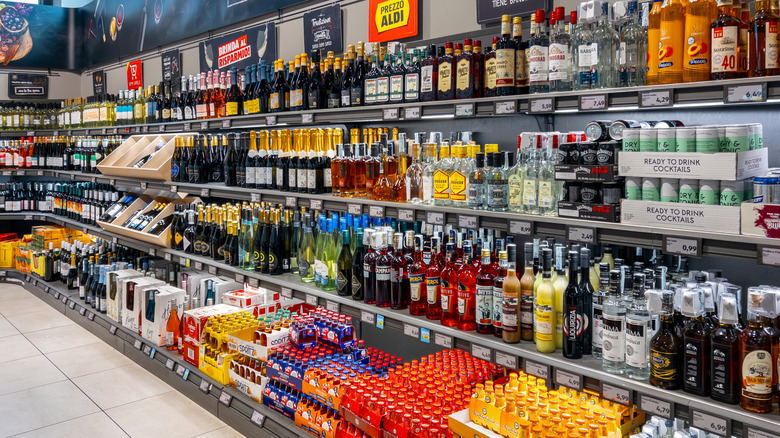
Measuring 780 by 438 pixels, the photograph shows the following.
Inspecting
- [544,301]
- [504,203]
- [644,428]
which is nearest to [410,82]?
[504,203]

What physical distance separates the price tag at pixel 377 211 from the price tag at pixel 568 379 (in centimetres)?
110

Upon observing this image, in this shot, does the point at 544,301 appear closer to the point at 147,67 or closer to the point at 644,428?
the point at 644,428

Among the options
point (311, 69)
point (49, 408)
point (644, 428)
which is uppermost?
point (311, 69)

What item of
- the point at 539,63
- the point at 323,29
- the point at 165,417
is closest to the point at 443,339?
the point at 539,63

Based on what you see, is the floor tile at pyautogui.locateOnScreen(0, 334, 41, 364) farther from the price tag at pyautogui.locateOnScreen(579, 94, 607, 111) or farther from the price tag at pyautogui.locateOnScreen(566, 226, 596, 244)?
the price tag at pyautogui.locateOnScreen(579, 94, 607, 111)

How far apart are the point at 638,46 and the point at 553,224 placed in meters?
0.69

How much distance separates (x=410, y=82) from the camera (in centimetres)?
267

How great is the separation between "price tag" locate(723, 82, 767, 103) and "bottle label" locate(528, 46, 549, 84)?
69cm

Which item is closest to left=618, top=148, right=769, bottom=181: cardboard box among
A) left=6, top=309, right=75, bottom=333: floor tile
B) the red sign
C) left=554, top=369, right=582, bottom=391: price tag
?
left=554, top=369, right=582, bottom=391: price tag

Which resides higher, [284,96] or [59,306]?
[284,96]

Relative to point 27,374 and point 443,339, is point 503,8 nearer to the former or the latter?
point 443,339

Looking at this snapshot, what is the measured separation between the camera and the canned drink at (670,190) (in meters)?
1.76

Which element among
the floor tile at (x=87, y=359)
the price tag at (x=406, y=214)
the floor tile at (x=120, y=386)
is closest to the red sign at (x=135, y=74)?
the floor tile at (x=87, y=359)

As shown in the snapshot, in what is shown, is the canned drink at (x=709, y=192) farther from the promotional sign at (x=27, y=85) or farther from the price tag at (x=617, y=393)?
the promotional sign at (x=27, y=85)
